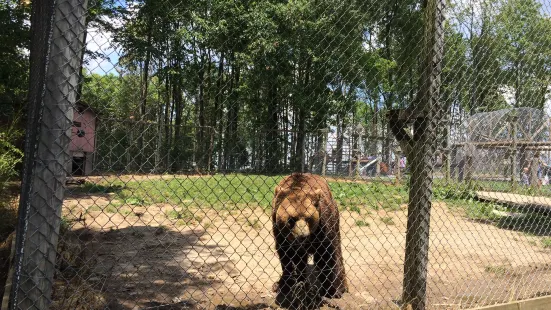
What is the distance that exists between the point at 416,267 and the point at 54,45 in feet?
9.69

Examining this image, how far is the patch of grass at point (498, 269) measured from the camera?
16.3 feet

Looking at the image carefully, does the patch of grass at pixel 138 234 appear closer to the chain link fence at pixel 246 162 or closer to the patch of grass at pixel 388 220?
the chain link fence at pixel 246 162

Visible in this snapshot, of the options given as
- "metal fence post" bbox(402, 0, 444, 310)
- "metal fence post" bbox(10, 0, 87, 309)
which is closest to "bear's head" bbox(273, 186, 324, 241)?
"metal fence post" bbox(402, 0, 444, 310)

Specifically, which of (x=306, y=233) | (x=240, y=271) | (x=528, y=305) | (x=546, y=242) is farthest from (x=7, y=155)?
(x=546, y=242)

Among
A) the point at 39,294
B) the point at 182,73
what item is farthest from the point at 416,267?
the point at 182,73

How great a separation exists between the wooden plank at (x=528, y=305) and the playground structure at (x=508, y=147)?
472cm

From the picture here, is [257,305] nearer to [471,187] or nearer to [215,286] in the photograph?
[215,286]

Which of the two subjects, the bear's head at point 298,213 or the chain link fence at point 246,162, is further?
the bear's head at point 298,213

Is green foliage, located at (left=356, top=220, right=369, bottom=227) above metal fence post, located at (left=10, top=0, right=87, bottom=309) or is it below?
below

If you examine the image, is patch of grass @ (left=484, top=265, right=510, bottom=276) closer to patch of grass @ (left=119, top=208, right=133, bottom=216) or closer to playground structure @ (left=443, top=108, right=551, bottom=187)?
playground structure @ (left=443, top=108, right=551, bottom=187)

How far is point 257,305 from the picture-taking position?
3.79m

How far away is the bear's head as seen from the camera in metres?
3.48

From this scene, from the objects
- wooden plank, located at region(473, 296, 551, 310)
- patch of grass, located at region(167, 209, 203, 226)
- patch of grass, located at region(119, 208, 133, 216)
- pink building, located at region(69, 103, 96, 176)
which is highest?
pink building, located at region(69, 103, 96, 176)

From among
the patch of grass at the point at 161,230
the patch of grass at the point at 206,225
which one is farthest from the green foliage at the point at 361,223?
the patch of grass at the point at 161,230
